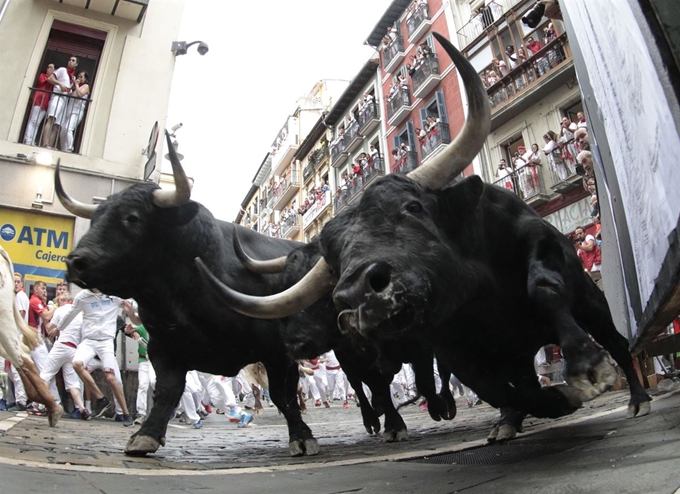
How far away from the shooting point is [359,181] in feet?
106

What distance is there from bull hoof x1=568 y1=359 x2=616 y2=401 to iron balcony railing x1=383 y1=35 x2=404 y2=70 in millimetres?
30523

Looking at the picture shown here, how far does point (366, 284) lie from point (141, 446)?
2.78 meters

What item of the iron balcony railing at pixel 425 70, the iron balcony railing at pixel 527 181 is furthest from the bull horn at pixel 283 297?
the iron balcony railing at pixel 425 70

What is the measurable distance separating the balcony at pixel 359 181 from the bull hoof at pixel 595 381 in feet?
A: 87.4

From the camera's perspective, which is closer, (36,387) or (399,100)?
(36,387)

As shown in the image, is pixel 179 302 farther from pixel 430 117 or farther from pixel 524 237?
pixel 430 117

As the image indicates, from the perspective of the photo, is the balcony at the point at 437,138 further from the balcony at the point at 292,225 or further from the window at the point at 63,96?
the balcony at the point at 292,225

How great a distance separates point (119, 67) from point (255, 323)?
37.5 feet

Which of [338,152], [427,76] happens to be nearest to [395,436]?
[427,76]

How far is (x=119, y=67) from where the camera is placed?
44.3 feet

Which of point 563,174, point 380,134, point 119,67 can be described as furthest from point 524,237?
point 380,134

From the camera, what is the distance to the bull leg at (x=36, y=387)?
5.20 meters

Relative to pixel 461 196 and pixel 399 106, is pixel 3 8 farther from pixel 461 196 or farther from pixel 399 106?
pixel 399 106

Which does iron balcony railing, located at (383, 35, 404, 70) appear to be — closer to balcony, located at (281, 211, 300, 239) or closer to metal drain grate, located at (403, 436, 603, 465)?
balcony, located at (281, 211, 300, 239)
